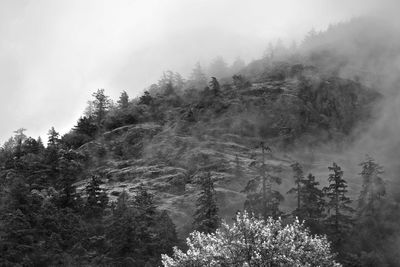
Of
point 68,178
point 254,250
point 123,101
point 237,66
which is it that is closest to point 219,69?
point 237,66

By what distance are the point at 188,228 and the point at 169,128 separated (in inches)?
1796

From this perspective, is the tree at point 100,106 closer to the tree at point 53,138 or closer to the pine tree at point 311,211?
the tree at point 53,138

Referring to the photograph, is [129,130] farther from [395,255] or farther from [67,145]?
[395,255]

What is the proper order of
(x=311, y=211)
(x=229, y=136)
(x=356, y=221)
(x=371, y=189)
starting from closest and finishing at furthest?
(x=311, y=211)
(x=356, y=221)
(x=371, y=189)
(x=229, y=136)

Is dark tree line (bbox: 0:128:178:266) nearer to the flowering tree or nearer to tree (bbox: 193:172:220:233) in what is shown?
tree (bbox: 193:172:220:233)

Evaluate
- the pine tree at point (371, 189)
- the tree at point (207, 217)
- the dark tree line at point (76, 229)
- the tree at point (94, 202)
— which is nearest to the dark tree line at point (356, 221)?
the pine tree at point (371, 189)

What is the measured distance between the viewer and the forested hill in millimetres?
64125

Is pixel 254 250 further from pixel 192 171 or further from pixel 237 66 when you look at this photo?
pixel 237 66

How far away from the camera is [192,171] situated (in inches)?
3878

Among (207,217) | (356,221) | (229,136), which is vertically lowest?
(356,221)

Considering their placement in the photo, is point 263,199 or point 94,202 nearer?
point 263,199

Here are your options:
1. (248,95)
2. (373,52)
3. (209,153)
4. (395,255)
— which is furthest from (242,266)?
(373,52)

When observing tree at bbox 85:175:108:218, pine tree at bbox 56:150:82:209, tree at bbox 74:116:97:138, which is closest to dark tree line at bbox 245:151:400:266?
tree at bbox 85:175:108:218

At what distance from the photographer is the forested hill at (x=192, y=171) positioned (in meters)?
64.1
